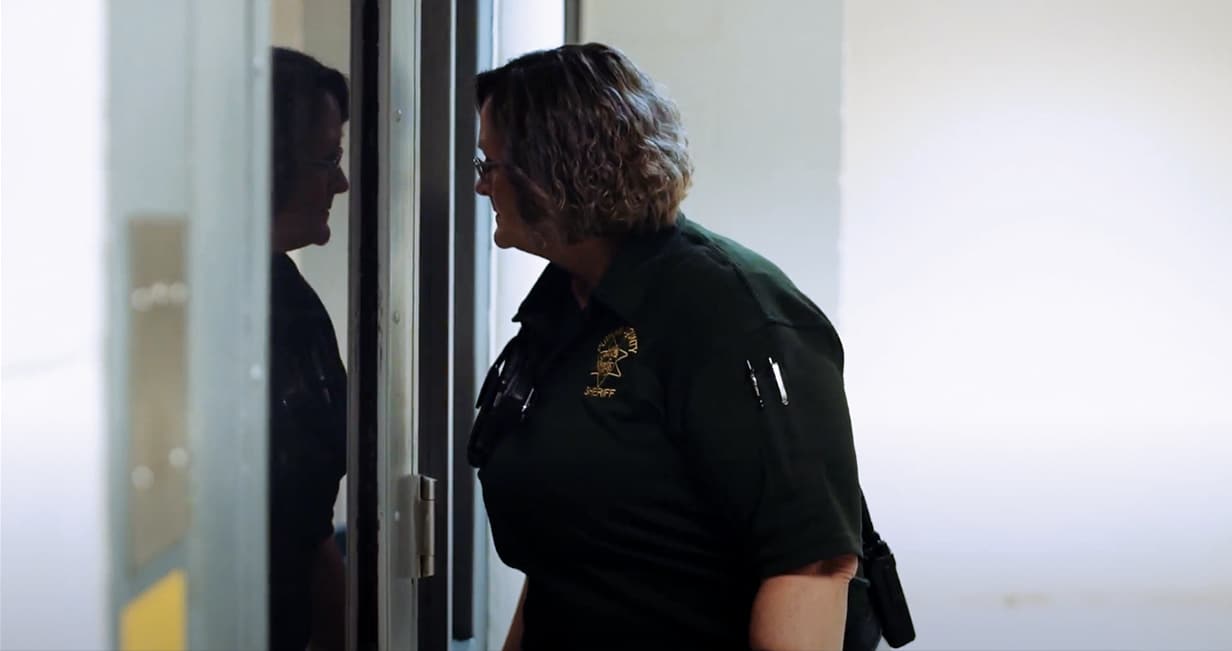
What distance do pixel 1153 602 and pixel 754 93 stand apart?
111 centimetres

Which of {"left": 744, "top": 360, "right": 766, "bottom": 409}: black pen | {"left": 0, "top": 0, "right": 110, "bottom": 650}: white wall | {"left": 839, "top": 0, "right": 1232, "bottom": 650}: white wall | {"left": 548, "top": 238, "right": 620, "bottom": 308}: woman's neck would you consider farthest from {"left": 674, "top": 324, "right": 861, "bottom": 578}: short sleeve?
{"left": 839, "top": 0, "right": 1232, "bottom": 650}: white wall

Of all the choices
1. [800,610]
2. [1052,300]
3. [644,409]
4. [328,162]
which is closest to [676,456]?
[644,409]

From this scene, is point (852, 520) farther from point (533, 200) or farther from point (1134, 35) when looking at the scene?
point (1134, 35)

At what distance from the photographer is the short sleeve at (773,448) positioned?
933 millimetres

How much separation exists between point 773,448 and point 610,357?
0.18m

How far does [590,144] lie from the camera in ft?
3.48

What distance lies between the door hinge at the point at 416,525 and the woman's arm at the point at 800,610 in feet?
1.33

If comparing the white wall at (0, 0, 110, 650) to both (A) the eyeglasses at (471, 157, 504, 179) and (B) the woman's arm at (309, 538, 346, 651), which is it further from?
(A) the eyeglasses at (471, 157, 504, 179)

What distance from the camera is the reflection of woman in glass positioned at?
36.4 inches

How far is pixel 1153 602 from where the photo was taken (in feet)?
6.34

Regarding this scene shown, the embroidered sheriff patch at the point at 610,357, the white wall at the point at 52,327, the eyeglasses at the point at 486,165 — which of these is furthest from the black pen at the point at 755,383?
the white wall at the point at 52,327

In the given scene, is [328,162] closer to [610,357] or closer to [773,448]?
[610,357]

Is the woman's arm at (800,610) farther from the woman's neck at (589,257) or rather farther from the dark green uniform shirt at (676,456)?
the woman's neck at (589,257)

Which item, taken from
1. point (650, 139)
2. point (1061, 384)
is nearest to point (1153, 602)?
point (1061, 384)
